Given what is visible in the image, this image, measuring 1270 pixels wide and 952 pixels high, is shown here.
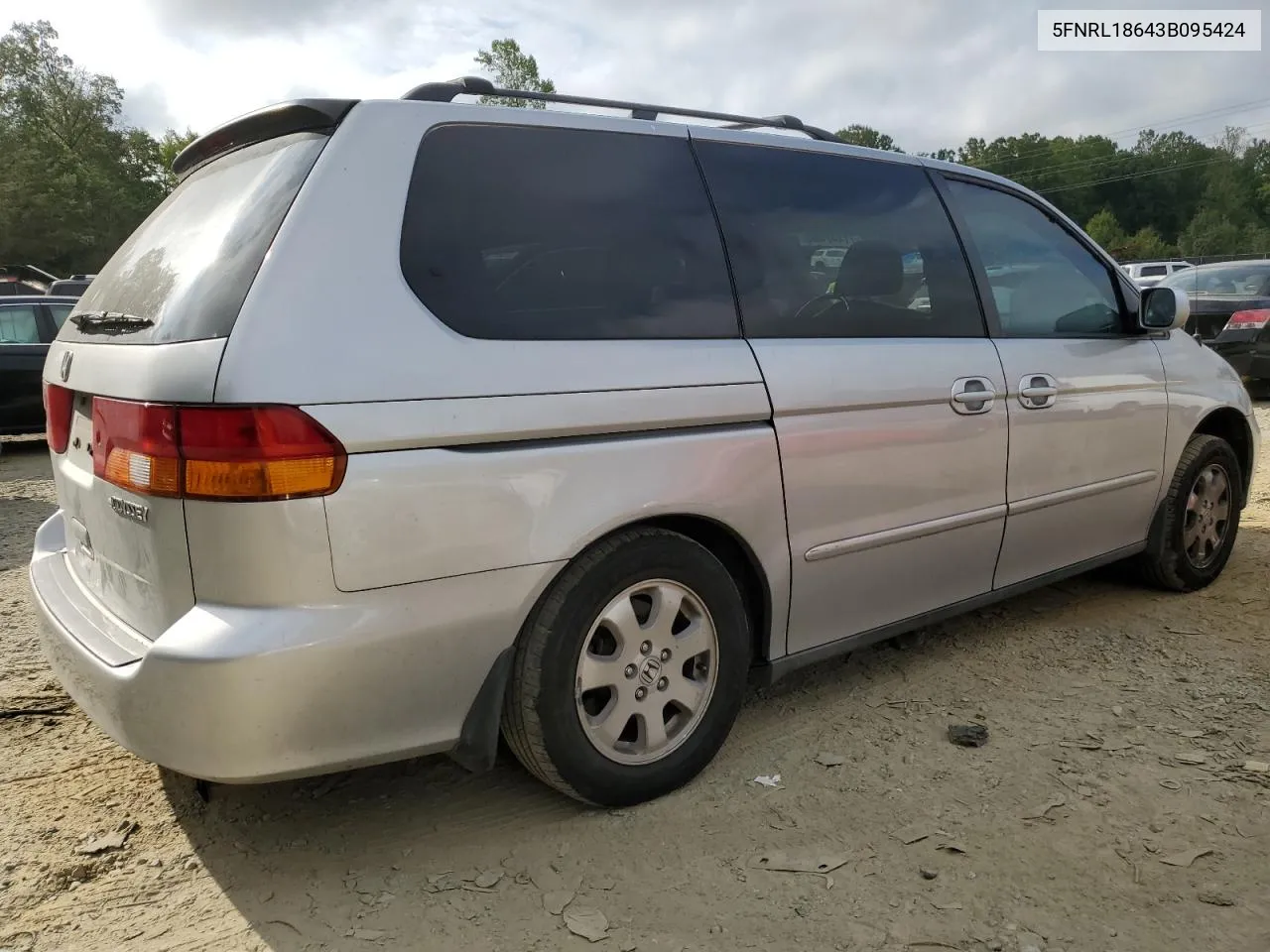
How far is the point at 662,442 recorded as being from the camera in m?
2.45

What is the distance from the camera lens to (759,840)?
2447 millimetres

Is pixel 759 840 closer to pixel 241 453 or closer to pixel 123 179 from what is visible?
pixel 241 453

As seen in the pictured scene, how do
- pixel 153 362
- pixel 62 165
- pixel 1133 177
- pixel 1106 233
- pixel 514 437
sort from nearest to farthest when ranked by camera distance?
pixel 153 362
pixel 514 437
pixel 62 165
pixel 1106 233
pixel 1133 177

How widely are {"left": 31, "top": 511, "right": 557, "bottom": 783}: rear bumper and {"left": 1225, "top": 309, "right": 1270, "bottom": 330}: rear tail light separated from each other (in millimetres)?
10578

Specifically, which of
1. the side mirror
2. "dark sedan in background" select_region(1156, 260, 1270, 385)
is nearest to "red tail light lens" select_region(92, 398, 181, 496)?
the side mirror

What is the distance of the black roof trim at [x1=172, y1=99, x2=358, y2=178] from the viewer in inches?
88.7

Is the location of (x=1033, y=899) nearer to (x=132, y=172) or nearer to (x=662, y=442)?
(x=662, y=442)

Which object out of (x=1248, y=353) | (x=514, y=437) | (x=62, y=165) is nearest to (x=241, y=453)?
(x=514, y=437)

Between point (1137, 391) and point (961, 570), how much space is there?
123 centimetres

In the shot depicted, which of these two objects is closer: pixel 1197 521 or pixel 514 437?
pixel 514 437

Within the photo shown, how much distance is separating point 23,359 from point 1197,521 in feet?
33.4

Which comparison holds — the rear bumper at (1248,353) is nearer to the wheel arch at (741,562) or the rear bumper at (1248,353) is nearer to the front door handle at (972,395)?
the front door handle at (972,395)

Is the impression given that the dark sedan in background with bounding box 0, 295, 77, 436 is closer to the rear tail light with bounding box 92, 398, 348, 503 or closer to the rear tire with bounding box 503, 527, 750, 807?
the rear tail light with bounding box 92, 398, 348, 503

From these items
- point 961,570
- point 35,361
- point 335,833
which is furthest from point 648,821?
point 35,361
